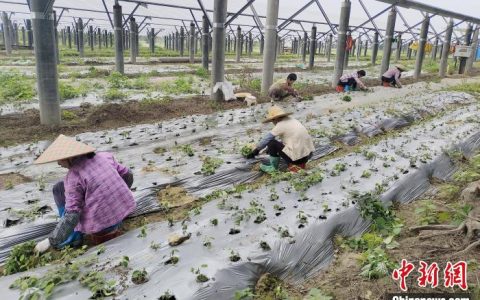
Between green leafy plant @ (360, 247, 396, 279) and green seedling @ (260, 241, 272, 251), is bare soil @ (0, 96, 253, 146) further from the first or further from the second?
green leafy plant @ (360, 247, 396, 279)

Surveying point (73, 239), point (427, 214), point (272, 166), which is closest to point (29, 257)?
point (73, 239)

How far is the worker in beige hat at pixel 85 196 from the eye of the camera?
3500 mm

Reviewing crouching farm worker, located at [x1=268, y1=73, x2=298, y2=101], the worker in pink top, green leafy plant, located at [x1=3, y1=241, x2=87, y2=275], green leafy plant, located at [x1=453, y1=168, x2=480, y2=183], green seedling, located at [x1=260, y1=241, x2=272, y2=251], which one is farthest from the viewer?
the worker in pink top

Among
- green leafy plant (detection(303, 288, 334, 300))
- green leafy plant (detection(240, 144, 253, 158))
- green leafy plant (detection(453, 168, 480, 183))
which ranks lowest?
green leafy plant (detection(303, 288, 334, 300))

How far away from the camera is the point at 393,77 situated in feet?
49.4

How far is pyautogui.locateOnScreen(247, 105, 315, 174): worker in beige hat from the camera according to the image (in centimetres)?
553

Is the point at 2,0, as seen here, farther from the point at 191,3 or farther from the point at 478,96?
the point at 478,96

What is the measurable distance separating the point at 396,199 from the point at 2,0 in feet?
77.0

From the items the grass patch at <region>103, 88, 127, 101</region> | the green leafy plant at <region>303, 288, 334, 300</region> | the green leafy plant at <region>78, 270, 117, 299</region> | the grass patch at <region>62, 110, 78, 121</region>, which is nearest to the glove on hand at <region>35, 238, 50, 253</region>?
the green leafy plant at <region>78, 270, 117, 299</region>

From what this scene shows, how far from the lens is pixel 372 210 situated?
4.41 m

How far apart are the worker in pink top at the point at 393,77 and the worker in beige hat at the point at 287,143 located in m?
10.9

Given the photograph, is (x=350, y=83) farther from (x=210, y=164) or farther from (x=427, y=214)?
(x=427, y=214)

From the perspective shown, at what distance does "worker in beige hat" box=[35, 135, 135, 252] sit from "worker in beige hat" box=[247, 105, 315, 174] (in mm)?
2470

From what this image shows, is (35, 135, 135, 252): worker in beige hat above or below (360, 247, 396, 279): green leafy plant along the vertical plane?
above
